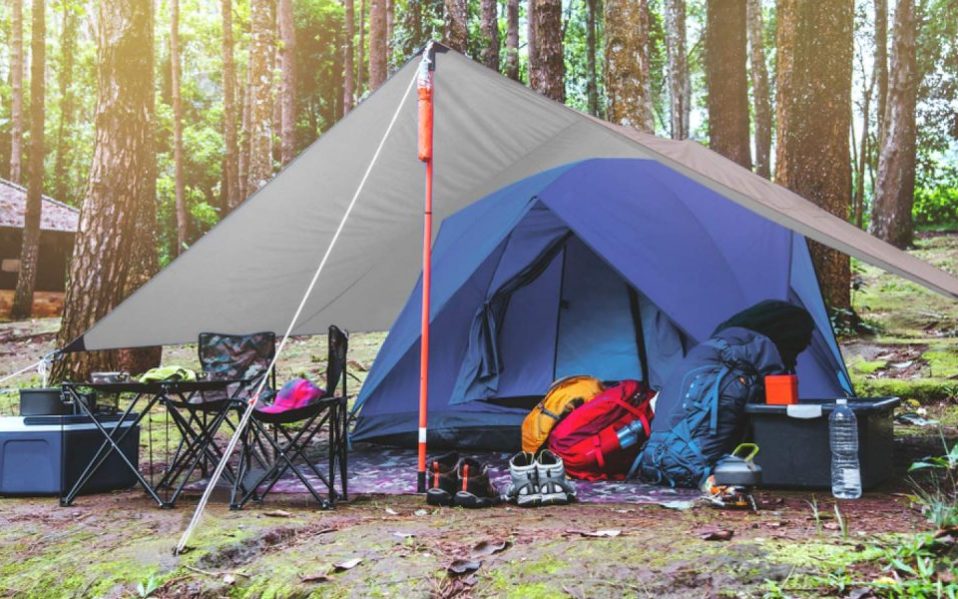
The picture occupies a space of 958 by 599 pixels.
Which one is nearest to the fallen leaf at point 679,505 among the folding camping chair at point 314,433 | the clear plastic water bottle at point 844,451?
the clear plastic water bottle at point 844,451

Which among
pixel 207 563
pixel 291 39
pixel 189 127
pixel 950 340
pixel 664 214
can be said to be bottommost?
pixel 207 563

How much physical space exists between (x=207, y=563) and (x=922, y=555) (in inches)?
83.3

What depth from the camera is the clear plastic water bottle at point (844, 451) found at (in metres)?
3.80

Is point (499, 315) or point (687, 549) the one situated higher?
point (499, 315)

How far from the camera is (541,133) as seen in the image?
496 centimetres

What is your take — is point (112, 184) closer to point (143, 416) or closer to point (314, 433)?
point (143, 416)

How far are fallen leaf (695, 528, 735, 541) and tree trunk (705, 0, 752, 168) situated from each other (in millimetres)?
6033

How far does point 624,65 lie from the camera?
668cm

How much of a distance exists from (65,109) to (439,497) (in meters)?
22.3

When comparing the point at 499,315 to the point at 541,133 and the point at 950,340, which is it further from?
the point at 950,340

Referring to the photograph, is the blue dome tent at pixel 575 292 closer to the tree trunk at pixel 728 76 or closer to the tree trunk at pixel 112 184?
the tree trunk at pixel 112 184

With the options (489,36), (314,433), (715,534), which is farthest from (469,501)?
(489,36)

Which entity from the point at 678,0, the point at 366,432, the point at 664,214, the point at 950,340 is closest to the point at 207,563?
the point at 366,432

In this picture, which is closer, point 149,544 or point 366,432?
point 149,544
